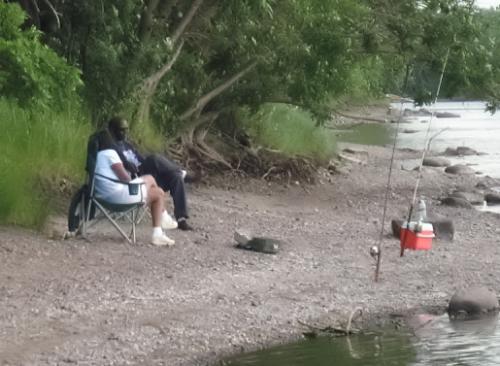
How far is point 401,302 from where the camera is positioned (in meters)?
10.3

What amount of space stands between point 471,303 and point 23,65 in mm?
4398

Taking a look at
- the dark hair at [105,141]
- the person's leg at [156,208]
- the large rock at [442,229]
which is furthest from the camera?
the large rock at [442,229]

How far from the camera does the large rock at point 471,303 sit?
33.6 feet

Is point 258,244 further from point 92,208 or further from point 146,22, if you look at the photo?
point 146,22

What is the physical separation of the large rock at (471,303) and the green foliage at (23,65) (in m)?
3.92

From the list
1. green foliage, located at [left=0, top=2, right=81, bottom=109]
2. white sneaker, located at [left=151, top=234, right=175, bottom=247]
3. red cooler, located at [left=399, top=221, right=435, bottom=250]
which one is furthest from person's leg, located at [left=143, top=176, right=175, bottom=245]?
red cooler, located at [left=399, top=221, right=435, bottom=250]

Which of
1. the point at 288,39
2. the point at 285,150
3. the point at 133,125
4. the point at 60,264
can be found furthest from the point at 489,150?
the point at 60,264

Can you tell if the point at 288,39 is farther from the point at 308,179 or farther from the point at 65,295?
the point at 65,295

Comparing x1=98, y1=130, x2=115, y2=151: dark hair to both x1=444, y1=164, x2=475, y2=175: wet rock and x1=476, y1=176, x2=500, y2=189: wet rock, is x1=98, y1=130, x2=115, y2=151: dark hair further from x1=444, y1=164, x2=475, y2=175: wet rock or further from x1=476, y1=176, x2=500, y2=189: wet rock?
x1=444, y1=164, x2=475, y2=175: wet rock

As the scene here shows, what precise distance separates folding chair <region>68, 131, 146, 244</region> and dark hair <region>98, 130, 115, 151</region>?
0.03m

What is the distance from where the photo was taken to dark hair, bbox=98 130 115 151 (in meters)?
11.1

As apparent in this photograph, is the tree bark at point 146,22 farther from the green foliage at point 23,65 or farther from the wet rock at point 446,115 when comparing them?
the wet rock at point 446,115

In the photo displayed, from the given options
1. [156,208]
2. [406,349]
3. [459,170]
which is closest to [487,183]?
[459,170]

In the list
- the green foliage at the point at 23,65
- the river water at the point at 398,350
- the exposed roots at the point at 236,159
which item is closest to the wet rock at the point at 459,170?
the exposed roots at the point at 236,159
